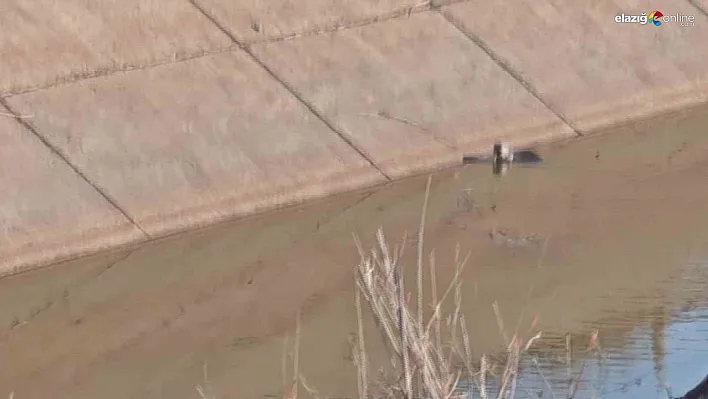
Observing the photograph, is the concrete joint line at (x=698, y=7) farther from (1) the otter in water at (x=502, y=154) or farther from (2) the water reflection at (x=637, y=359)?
(2) the water reflection at (x=637, y=359)

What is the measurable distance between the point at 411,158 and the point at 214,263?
1.44 m

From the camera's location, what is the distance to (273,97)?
7828mm

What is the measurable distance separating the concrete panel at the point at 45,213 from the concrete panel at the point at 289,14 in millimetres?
1531

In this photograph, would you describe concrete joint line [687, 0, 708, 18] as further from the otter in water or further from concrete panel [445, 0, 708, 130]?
the otter in water

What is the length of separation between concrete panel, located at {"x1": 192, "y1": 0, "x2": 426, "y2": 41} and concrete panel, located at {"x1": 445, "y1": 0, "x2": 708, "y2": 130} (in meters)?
0.46

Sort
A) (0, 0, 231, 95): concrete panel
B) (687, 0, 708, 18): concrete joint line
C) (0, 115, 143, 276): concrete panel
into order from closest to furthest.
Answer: (0, 115, 143, 276): concrete panel, (0, 0, 231, 95): concrete panel, (687, 0, 708, 18): concrete joint line

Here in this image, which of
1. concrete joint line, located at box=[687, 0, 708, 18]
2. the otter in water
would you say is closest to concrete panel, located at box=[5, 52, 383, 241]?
the otter in water

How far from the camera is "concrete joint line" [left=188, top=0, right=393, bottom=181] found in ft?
24.8

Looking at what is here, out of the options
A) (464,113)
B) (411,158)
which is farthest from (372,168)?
(464,113)

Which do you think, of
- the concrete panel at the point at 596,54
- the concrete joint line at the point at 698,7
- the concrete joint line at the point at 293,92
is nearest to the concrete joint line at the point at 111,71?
the concrete joint line at the point at 293,92

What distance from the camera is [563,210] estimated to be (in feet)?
23.2

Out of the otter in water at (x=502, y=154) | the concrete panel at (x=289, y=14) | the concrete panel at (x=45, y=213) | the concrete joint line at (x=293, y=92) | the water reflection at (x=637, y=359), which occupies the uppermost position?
the concrete panel at (x=289, y=14)

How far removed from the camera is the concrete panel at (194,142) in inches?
281

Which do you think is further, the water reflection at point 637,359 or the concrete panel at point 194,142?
the concrete panel at point 194,142
